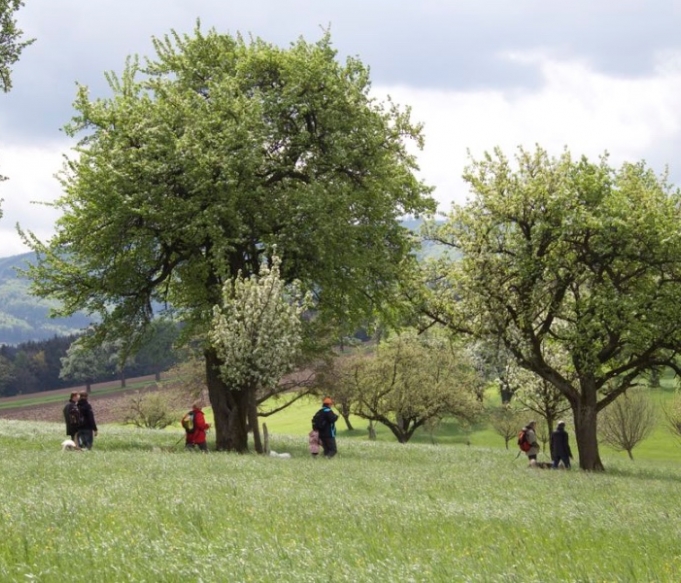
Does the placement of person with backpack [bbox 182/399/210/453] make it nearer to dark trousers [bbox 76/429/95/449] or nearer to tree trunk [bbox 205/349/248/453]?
tree trunk [bbox 205/349/248/453]

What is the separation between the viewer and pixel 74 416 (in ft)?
97.9

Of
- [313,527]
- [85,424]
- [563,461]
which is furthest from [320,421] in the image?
[313,527]

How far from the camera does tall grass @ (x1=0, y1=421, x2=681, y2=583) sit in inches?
335

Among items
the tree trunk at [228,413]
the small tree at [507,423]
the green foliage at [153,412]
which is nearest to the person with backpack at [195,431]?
the tree trunk at [228,413]

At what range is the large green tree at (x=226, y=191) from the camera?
3222 centimetres

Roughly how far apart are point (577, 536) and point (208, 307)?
2444 cm

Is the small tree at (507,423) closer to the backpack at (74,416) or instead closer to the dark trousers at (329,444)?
the dark trousers at (329,444)

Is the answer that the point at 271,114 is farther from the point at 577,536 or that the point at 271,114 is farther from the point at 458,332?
the point at 577,536

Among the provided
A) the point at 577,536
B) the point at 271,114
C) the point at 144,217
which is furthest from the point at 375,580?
the point at 271,114

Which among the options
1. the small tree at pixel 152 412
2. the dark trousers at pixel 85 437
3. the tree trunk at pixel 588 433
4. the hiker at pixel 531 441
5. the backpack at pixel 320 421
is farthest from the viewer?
the small tree at pixel 152 412

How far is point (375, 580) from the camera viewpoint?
26.0ft

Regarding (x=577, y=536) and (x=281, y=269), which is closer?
(x=577, y=536)

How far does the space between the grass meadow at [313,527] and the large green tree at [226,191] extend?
12969mm

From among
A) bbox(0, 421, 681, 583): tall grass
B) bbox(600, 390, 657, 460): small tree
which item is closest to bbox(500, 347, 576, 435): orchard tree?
bbox(600, 390, 657, 460): small tree
